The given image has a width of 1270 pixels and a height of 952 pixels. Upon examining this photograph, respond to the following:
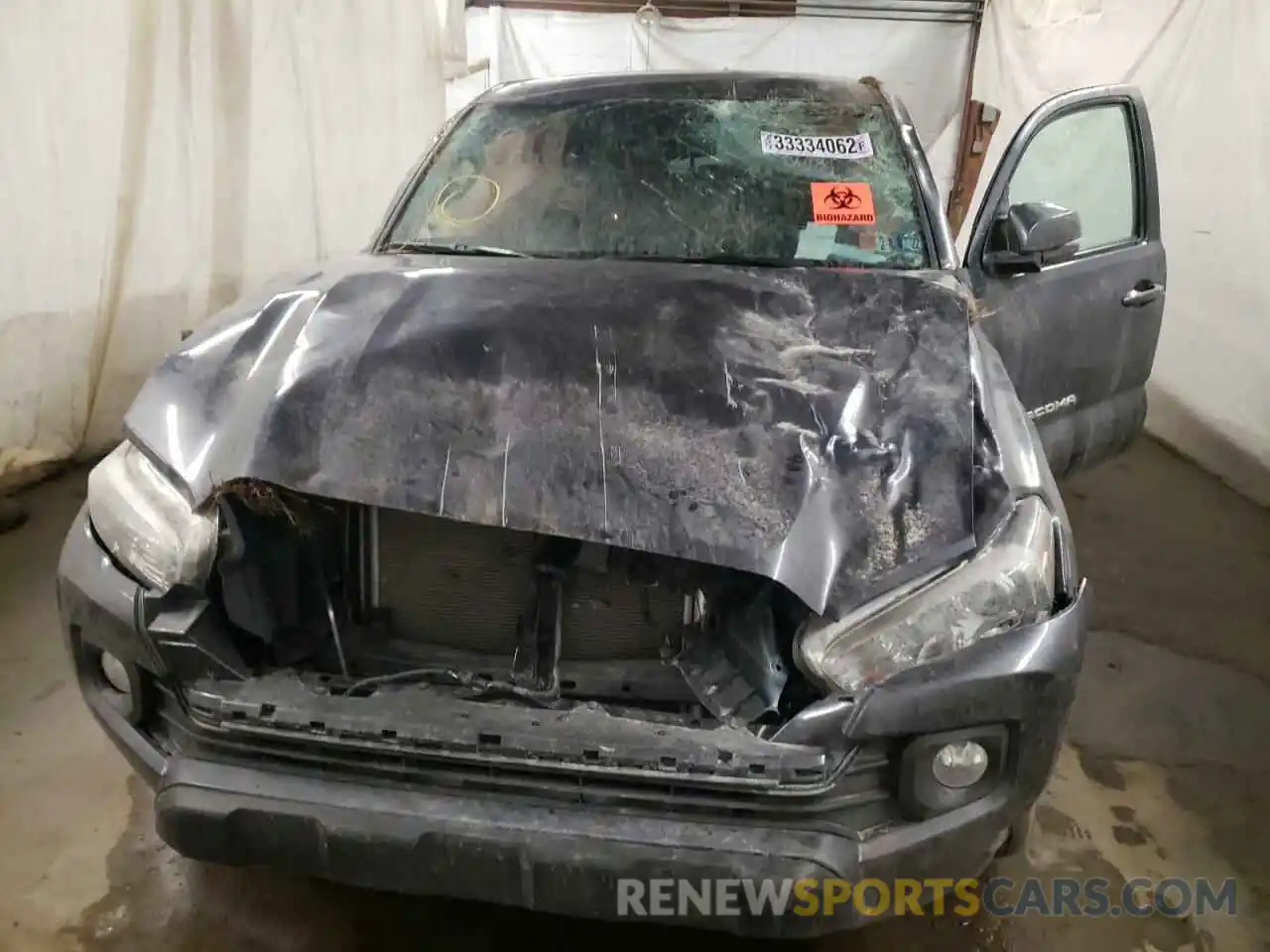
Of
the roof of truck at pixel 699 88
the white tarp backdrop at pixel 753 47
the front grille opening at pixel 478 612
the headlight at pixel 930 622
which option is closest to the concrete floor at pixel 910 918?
the front grille opening at pixel 478 612

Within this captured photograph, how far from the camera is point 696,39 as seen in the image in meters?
7.45

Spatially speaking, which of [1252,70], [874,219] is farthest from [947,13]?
[874,219]

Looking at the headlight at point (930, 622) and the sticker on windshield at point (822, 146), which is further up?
the sticker on windshield at point (822, 146)

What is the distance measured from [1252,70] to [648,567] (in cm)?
406

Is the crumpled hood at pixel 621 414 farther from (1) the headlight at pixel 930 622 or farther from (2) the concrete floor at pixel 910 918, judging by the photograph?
(2) the concrete floor at pixel 910 918

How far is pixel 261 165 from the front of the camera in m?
4.48

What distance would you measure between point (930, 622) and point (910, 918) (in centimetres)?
84

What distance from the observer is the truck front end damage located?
1387mm

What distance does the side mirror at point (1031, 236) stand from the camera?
2.37 m

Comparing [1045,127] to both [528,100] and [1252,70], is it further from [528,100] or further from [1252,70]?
[1252,70]

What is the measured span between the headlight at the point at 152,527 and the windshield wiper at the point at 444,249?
901 millimetres

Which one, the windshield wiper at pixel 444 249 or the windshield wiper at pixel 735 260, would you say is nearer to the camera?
the windshield wiper at pixel 735 260

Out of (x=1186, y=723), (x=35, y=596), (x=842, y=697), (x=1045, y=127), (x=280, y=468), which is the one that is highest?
(x=1045, y=127)

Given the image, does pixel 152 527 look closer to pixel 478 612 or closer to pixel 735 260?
pixel 478 612
